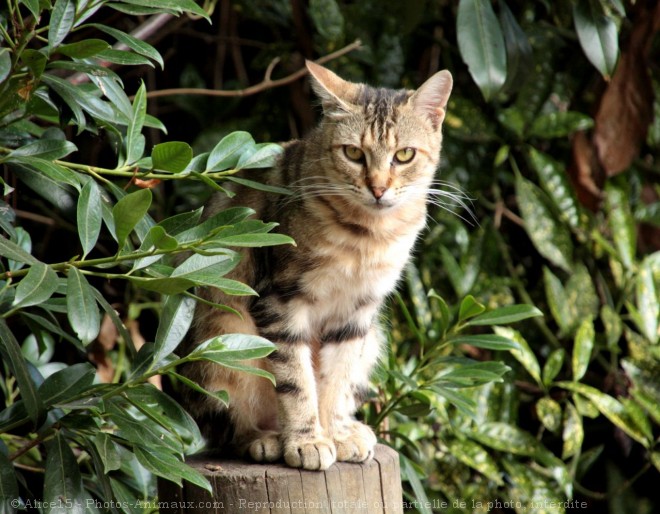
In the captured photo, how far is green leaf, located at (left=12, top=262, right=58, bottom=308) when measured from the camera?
1.41 metres

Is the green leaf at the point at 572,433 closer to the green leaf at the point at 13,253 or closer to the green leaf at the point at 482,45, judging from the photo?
the green leaf at the point at 482,45

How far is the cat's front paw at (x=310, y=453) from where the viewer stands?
2.08 metres

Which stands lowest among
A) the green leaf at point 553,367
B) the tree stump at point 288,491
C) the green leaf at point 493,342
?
the green leaf at point 553,367

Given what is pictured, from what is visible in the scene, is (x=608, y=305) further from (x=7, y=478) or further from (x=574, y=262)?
(x=7, y=478)

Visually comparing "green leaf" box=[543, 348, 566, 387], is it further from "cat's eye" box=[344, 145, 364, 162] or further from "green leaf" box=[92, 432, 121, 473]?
"green leaf" box=[92, 432, 121, 473]

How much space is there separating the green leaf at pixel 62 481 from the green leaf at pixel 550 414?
2192mm

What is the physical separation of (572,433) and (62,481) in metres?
2.29

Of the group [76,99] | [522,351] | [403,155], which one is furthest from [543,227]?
[76,99]

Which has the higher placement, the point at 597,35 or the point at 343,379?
the point at 597,35

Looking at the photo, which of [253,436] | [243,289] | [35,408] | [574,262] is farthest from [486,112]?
[35,408]

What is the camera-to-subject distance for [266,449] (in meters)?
2.20

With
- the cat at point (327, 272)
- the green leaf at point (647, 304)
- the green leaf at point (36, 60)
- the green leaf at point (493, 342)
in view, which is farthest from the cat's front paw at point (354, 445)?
the green leaf at point (647, 304)

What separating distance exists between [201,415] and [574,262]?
2153 mm

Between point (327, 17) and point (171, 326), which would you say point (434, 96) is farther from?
point (171, 326)
